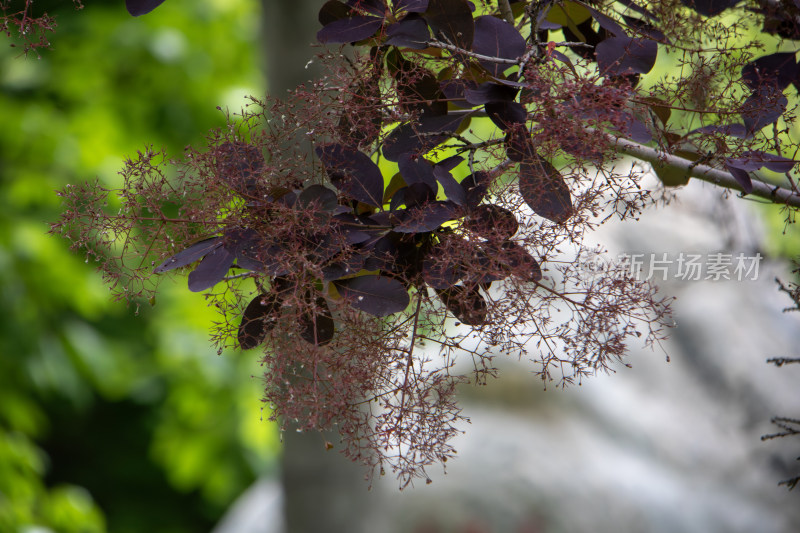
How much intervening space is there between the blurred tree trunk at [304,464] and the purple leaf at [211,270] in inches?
35.6

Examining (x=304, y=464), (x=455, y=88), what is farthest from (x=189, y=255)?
(x=304, y=464)

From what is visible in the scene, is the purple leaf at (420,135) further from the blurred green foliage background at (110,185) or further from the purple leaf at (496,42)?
the blurred green foliage background at (110,185)

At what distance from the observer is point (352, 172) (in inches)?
22.4

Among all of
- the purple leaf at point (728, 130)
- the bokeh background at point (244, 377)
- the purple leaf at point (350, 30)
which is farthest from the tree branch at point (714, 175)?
the bokeh background at point (244, 377)

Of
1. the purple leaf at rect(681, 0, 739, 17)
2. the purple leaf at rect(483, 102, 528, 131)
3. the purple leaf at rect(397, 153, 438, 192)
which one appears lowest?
the purple leaf at rect(397, 153, 438, 192)

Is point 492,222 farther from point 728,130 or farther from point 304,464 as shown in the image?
point 304,464

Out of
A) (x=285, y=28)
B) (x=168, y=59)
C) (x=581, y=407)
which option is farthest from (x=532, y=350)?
(x=168, y=59)

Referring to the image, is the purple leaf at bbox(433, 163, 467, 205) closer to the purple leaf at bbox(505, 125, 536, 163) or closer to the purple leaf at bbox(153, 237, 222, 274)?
the purple leaf at bbox(505, 125, 536, 163)

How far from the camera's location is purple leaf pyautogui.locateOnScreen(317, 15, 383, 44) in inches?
22.4

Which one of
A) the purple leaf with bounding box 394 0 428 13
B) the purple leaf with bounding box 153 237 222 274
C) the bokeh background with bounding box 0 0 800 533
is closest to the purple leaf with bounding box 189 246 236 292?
the purple leaf with bounding box 153 237 222 274

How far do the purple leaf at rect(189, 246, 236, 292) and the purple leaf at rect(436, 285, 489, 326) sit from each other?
0.17 m

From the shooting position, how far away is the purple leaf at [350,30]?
569mm

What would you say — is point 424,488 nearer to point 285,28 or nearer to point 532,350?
point 532,350

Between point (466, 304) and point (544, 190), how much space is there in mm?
105
